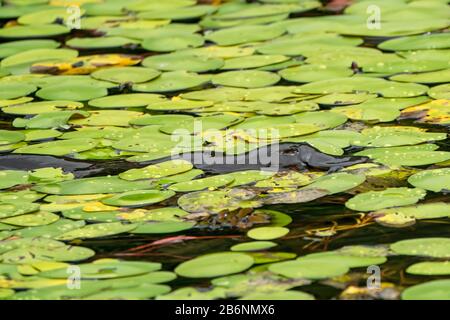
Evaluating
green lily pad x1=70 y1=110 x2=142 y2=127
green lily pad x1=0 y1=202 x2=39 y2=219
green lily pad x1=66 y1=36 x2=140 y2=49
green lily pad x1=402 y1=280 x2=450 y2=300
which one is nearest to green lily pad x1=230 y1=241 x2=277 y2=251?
green lily pad x1=402 y1=280 x2=450 y2=300

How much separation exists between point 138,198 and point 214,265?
53 centimetres

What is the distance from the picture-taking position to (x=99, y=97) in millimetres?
4109

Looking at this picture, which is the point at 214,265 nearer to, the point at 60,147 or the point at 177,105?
the point at 60,147

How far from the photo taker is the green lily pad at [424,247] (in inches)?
102

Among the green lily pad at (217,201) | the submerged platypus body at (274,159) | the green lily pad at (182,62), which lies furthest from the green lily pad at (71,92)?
the green lily pad at (217,201)

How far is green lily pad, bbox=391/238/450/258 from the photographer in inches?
102

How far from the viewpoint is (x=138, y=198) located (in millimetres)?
3068

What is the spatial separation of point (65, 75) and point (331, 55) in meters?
1.09

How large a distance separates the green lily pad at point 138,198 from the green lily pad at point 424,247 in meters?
0.73

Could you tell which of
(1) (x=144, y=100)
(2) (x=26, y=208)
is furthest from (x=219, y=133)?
(2) (x=26, y=208)

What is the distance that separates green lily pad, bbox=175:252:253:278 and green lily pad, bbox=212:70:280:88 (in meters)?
1.55

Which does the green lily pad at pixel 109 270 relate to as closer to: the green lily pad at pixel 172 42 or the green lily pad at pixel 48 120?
the green lily pad at pixel 48 120

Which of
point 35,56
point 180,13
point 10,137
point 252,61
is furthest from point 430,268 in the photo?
point 180,13

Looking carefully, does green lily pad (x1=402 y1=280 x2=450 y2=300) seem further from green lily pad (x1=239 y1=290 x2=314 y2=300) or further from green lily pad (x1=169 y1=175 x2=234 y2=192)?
green lily pad (x1=169 y1=175 x2=234 y2=192)
